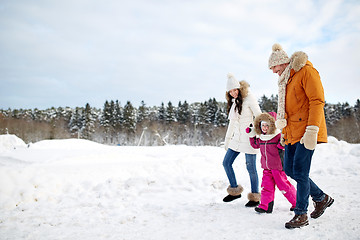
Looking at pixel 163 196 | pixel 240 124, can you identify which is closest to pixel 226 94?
pixel 240 124

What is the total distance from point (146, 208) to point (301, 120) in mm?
2478

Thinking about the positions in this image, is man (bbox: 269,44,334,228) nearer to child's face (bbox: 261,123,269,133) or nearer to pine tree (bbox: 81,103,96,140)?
child's face (bbox: 261,123,269,133)

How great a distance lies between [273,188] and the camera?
3.21 metres

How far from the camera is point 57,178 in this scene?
15.2 ft

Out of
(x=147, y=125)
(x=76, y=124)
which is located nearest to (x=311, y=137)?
(x=147, y=125)

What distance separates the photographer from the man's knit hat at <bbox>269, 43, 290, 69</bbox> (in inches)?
116

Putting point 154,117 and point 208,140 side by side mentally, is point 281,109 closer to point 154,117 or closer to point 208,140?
point 208,140

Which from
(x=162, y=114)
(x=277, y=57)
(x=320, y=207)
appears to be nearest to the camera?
(x=320, y=207)

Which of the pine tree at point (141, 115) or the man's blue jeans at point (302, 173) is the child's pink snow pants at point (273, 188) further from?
the pine tree at point (141, 115)

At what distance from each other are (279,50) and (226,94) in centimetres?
132

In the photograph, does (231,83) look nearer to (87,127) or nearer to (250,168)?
(250,168)

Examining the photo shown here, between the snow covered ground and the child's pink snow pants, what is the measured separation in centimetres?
18

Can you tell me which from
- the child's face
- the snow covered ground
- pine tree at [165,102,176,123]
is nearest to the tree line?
pine tree at [165,102,176,123]

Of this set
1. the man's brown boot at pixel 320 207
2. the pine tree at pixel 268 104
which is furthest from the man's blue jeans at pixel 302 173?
the pine tree at pixel 268 104
